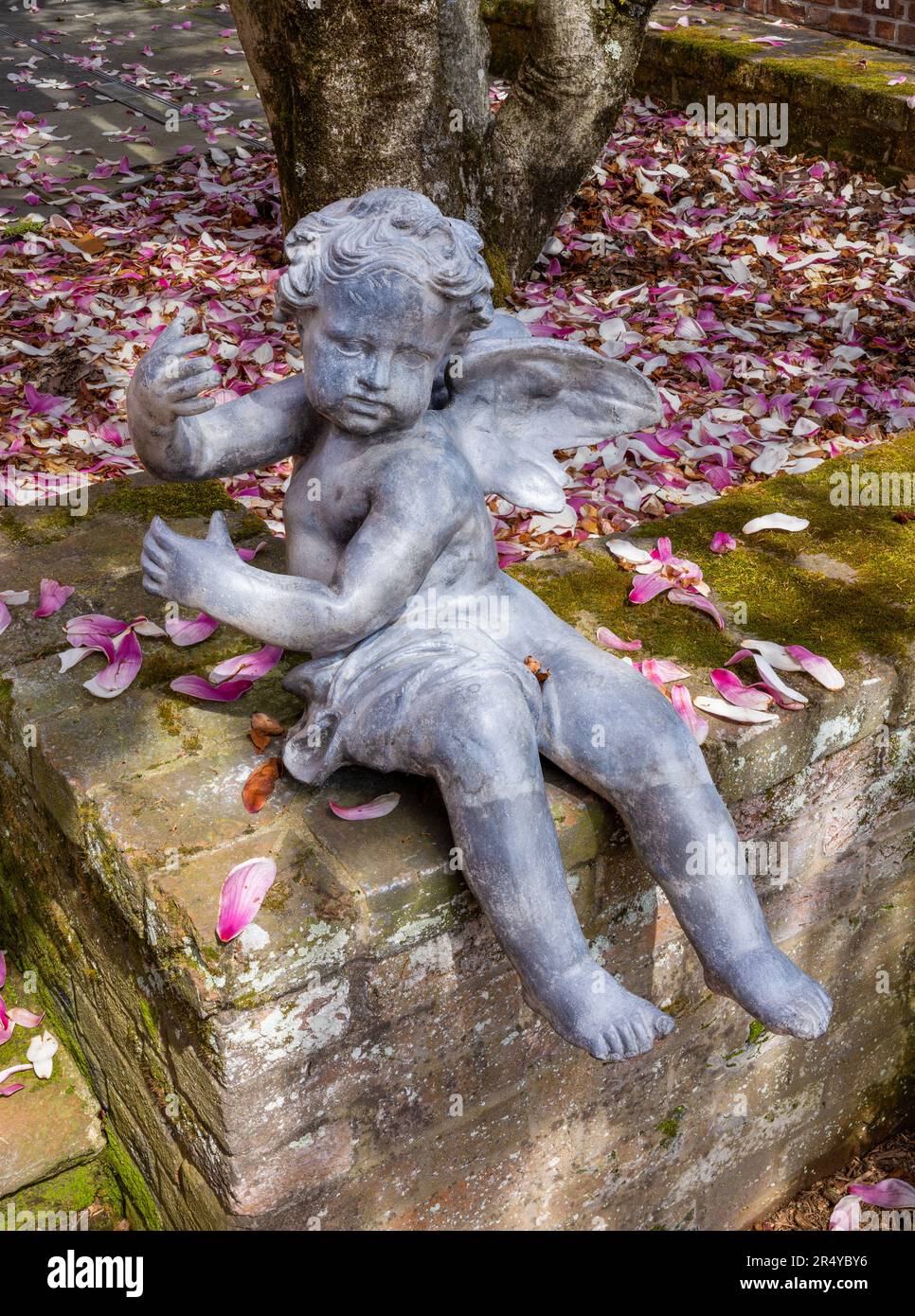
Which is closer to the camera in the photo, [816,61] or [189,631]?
[189,631]

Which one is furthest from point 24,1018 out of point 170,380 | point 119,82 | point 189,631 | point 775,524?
point 119,82

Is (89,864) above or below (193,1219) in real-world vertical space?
above

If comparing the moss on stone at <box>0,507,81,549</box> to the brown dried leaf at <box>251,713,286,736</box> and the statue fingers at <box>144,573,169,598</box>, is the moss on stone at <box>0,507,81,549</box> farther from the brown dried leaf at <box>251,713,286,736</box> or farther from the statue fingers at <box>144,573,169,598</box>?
the statue fingers at <box>144,573,169,598</box>

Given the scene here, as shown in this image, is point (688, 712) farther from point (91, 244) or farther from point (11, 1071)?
point (91, 244)

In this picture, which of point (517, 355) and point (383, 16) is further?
point (383, 16)

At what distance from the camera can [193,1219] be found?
2240 mm

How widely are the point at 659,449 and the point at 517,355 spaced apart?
2.31 meters

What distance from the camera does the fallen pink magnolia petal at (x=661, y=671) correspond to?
7.81 feet

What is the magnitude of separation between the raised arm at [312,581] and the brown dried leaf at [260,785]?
28 cm

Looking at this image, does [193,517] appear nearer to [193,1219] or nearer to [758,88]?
[193,1219]

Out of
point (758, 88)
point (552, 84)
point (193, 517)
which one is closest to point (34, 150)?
point (552, 84)

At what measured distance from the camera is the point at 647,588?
2.64m

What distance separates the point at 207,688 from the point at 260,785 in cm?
33

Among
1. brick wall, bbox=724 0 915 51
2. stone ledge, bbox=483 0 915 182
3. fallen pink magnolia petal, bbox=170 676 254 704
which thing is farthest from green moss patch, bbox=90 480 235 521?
brick wall, bbox=724 0 915 51
